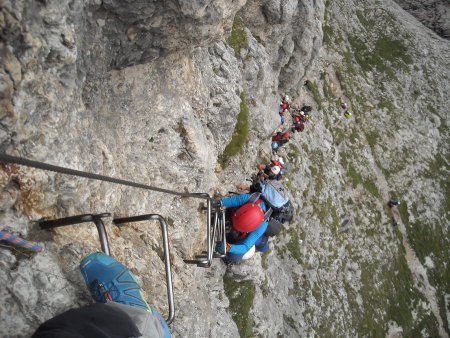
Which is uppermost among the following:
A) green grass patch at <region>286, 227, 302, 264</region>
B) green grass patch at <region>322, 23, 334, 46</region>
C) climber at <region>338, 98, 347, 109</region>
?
green grass patch at <region>322, 23, 334, 46</region>

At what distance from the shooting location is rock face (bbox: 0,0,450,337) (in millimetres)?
6270

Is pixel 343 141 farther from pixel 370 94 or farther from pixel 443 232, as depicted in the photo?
pixel 443 232

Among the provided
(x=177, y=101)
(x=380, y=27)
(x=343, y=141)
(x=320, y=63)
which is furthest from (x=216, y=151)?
(x=380, y=27)

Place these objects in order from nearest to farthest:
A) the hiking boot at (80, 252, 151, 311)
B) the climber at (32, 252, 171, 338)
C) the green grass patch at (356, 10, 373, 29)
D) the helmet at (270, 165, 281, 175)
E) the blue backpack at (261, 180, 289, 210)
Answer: the climber at (32, 252, 171, 338) < the hiking boot at (80, 252, 151, 311) < the blue backpack at (261, 180, 289, 210) < the helmet at (270, 165, 281, 175) < the green grass patch at (356, 10, 373, 29)

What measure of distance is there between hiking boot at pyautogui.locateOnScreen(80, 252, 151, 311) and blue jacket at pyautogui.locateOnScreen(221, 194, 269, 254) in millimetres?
7344

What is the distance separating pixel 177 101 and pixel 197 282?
22.2ft

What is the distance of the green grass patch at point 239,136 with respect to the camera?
701 inches

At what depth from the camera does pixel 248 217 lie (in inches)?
495

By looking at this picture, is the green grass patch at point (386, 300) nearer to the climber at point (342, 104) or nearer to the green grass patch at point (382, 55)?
the climber at point (342, 104)

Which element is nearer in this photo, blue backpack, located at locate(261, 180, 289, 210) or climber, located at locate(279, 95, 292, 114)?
blue backpack, located at locate(261, 180, 289, 210)

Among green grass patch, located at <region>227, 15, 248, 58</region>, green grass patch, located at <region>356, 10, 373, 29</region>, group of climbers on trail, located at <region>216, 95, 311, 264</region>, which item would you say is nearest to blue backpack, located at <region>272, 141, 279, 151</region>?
green grass patch, located at <region>227, 15, 248, 58</region>

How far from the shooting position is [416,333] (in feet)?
112

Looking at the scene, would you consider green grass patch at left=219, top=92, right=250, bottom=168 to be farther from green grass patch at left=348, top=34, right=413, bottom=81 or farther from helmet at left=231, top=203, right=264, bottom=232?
green grass patch at left=348, top=34, right=413, bottom=81

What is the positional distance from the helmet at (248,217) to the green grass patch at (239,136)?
5.21 metres
